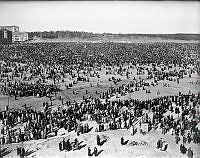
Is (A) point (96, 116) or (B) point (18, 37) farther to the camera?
(B) point (18, 37)

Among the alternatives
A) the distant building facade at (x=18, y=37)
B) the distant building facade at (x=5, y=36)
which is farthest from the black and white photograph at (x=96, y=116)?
the distant building facade at (x=18, y=37)

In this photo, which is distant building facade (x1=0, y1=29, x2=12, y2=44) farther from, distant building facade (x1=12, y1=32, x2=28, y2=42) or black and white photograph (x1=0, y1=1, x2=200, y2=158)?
black and white photograph (x1=0, y1=1, x2=200, y2=158)

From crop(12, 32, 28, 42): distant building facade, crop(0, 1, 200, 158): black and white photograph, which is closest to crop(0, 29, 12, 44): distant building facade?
Result: crop(12, 32, 28, 42): distant building facade

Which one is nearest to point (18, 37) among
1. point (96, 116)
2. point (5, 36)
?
point (5, 36)

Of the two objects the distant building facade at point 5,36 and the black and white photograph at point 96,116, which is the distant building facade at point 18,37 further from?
the black and white photograph at point 96,116

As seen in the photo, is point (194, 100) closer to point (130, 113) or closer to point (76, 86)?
point (130, 113)

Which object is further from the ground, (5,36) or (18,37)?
(5,36)

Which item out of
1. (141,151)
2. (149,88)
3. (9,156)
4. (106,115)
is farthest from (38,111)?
(149,88)

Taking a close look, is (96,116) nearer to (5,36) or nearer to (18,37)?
(5,36)

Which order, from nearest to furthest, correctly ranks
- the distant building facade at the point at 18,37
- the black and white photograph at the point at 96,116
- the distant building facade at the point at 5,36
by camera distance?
the black and white photograph at the point at 96,116, the distant building facade at the point at 5,36, the distant building facade at the point at 18,37

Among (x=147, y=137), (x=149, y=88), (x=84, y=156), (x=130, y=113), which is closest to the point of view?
(x=84, y=156)

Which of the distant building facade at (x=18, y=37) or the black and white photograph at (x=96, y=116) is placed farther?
the distant building facade at (x=18, y=37)
